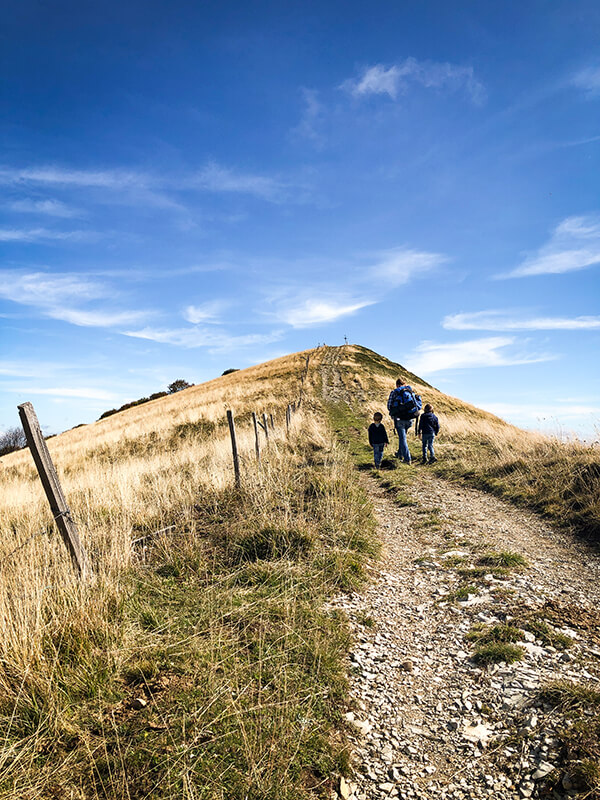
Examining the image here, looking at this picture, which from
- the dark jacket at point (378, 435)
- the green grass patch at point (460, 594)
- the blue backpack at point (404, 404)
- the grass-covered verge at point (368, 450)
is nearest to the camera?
the green grass patch at point (460, 594)

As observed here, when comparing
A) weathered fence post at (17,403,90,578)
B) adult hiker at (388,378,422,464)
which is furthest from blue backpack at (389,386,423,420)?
weathered fence post at (17,403,90,578)

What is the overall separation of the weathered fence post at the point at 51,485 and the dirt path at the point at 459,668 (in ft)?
9.66

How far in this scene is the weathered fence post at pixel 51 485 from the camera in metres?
3.97

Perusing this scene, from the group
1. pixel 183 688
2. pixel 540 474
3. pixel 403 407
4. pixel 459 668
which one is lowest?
pixel 459 668

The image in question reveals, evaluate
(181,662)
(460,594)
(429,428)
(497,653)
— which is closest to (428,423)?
(429,428)

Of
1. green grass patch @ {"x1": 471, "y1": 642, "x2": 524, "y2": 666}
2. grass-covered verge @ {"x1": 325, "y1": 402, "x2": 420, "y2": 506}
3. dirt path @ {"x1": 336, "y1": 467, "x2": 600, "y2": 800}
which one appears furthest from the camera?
grass-covered verge @ {"x1": 325, "y1": 402, "x2": 420, "y2": 506}

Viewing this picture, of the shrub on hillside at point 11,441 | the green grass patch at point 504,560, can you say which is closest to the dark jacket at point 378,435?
the green grass patch at point 504,560

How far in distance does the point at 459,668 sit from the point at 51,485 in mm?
4238

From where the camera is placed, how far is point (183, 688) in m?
3.05

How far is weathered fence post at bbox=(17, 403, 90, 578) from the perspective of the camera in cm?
397

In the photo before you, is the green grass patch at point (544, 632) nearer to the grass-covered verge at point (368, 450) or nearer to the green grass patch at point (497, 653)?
the green grass patch at point (497, 653)

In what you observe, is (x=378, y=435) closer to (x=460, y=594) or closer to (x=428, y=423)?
(x=428, y=423)

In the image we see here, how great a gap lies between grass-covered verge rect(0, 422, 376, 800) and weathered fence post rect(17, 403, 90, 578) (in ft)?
1.59

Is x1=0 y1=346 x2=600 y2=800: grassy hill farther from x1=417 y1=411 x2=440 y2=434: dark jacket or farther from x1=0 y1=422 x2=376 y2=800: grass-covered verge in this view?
x1=417 y1=411 x2=440 y2=434: dark jacket
